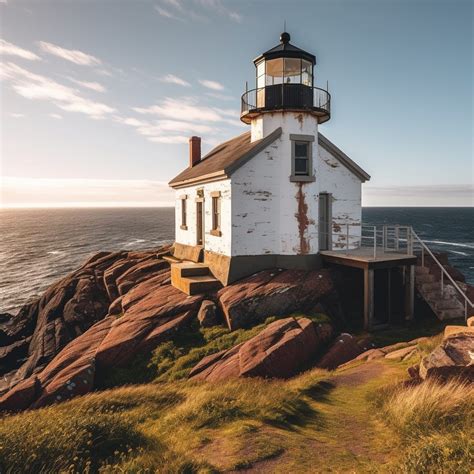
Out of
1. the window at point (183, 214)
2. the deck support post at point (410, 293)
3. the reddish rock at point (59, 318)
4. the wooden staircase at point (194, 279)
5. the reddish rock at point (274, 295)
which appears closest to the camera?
the reddish rock at point (274, 295)

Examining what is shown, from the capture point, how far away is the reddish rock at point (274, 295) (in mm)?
15195

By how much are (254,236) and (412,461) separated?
13016 mm

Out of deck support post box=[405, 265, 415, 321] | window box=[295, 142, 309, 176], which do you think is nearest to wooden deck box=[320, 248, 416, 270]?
deck support post box=[405, 265, 415, 321]

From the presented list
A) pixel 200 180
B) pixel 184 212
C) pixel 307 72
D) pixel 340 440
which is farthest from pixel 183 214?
pixel 340 440

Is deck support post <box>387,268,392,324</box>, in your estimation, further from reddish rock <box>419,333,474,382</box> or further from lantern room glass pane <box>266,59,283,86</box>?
lantern room glass pane <box>266,59,283,86</box>

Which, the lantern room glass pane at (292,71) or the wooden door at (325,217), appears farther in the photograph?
the wooden door at (325,217)

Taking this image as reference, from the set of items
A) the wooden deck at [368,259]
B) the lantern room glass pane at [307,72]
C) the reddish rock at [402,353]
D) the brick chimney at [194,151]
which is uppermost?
the lantern room glass pane at [307,72]

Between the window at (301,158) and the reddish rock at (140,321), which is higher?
the window at (301,158)

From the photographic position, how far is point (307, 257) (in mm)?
17672

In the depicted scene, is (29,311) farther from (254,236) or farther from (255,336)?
(255,336)

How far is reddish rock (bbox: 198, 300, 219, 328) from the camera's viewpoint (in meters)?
15.1

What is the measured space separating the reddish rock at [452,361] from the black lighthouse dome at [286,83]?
11997 mm

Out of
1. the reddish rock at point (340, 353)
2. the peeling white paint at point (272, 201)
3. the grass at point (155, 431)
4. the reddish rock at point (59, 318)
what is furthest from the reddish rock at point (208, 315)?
the grass at point (155, 431)

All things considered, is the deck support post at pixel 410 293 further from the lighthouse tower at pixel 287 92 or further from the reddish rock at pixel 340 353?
the lighthouse tower at pixel 287 92
